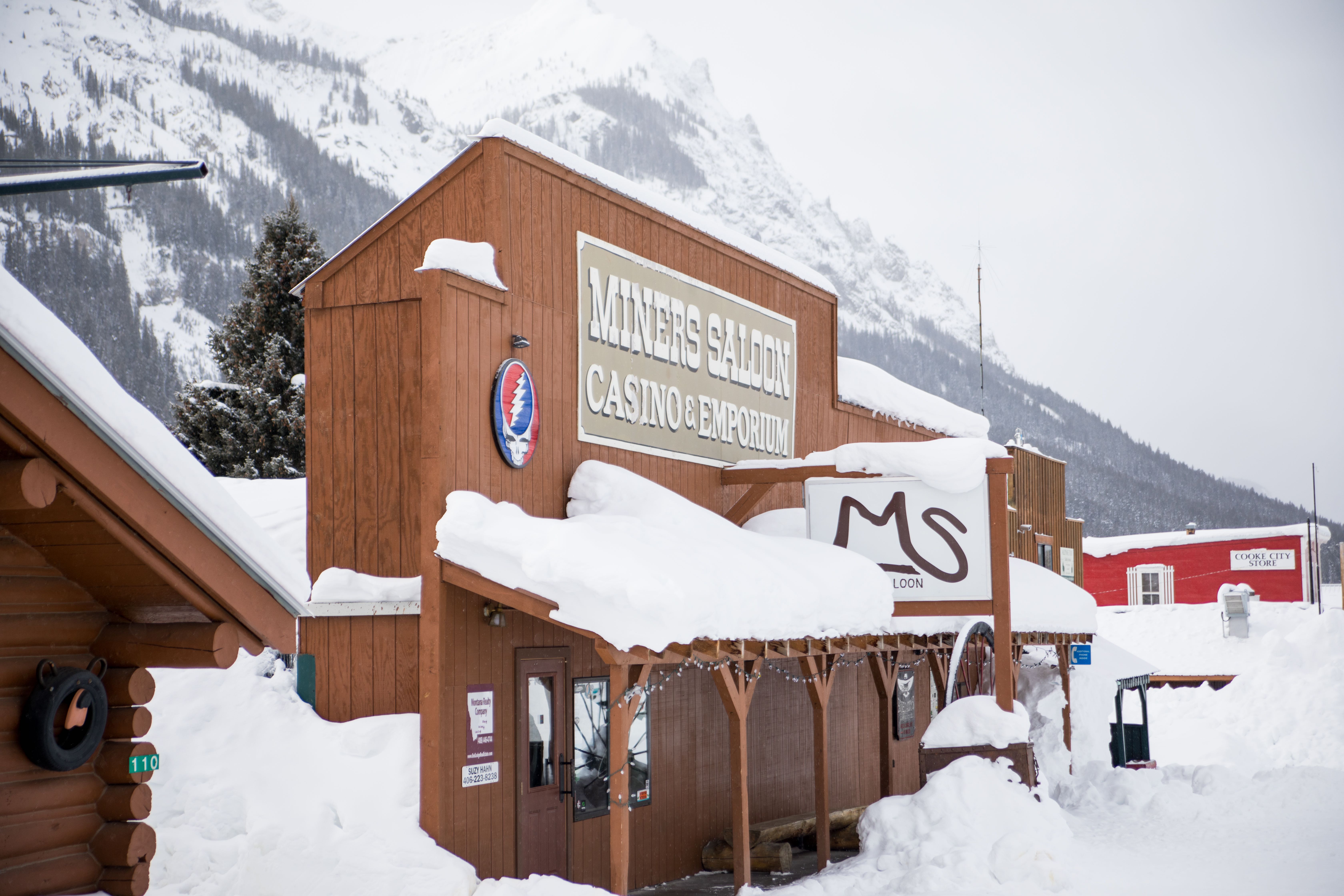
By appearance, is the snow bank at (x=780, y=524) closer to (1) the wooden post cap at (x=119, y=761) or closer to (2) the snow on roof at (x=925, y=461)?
(2) the snow on roof at (x=925, y=461)

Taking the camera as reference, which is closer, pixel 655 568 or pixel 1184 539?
pixel 655 568

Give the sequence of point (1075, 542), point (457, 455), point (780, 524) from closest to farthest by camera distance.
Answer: point (457, 455) → point (780, 524) → point (1075, 542)

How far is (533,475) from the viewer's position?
11.0 m

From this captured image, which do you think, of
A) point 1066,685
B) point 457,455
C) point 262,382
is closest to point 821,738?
point 457,455

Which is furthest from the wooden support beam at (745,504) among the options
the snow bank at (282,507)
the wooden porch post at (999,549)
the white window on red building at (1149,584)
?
the white window on red building at (1149,584)

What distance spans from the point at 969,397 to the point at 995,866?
136m

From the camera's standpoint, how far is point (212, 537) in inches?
227

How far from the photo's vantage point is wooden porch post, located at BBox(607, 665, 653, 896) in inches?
366

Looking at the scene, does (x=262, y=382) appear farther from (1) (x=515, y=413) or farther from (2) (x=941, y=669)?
(1) (x=515, y=413)

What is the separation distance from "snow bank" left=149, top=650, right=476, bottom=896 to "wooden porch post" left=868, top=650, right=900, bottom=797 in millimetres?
6535

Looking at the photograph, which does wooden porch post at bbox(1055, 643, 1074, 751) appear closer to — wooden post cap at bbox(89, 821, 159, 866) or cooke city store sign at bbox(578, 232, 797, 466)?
cooke city store sign at bbox(578, 232, 797, 466)

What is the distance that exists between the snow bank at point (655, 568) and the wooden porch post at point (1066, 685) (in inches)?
361

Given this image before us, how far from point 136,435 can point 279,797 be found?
4.75 m

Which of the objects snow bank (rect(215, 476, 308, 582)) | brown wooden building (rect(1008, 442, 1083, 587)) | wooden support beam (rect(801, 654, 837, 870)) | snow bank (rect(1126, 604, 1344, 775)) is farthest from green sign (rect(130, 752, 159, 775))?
snow bank (rect(1126, 604, 1344, 775))
